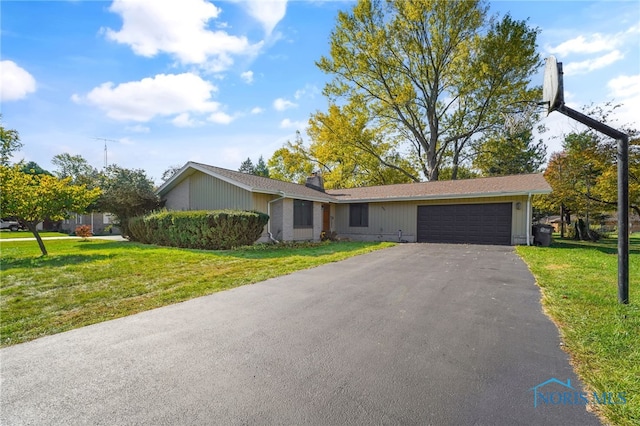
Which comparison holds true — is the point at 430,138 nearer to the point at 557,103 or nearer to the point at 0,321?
the point at 557,103

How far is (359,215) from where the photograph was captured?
17312 mm

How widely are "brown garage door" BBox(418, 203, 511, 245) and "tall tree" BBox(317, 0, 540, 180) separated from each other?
10214mm

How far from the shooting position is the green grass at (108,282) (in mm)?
3885

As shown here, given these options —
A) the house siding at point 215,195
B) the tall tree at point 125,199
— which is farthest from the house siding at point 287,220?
the tall tree at point 125,199

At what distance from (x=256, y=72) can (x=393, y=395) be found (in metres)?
12.4

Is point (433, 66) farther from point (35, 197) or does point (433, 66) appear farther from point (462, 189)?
point (35, 197)

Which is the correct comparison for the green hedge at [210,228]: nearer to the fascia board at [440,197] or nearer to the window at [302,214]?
the window at [302,214]

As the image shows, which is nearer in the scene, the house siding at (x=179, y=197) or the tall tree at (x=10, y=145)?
the house siding at (x=179, y=197)

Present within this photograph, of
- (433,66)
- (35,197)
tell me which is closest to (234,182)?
(35,197)

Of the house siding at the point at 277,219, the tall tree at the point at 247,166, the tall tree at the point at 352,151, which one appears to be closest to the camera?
the house siding at the point at 277,219

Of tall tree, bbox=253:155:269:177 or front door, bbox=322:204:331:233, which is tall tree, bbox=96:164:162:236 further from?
tall tree, bbox=253:155:269:177

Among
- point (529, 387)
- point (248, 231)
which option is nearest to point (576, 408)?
point (529, 387)

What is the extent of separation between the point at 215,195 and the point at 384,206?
9.01 meters

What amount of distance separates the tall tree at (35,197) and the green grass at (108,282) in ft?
4.69
